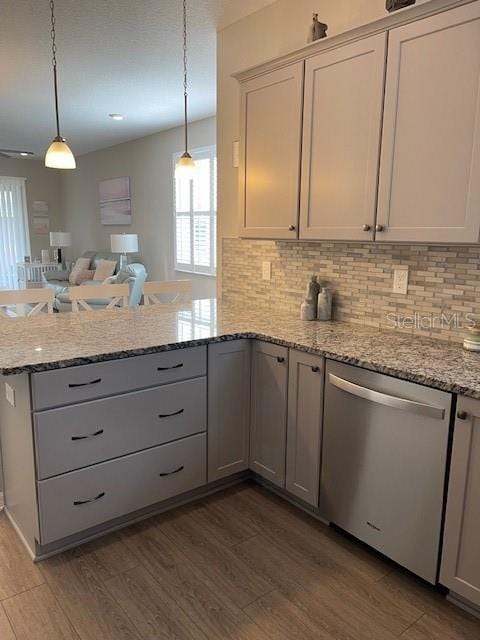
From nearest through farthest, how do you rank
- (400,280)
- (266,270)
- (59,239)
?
(400,280)
(266,270)
(59,239)

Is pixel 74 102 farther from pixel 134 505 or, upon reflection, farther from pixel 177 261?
pixel 134 505

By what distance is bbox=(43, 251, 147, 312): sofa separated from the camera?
6035 mm

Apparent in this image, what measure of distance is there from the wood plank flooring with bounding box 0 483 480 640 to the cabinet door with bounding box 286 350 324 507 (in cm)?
22

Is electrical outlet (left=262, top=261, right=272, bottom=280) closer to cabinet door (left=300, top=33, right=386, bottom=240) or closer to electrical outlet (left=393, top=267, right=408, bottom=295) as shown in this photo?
cabinet door (left=300, top=33, right=386, bottom=240)

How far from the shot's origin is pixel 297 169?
232 centimetres

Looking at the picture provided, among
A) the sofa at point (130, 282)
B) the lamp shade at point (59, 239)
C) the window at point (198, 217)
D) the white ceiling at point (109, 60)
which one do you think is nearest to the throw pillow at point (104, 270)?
the sofa at point (130, 282)

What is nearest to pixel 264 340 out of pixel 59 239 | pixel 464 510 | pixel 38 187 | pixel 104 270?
pixel 464 510

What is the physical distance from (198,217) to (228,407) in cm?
420

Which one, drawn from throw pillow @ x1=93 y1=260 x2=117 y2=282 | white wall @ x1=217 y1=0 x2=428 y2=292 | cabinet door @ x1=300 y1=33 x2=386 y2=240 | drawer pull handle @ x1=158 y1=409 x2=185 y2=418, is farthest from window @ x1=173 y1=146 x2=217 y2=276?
drawer pull handle @ x1=158 y1=409 x2=185 y2=418

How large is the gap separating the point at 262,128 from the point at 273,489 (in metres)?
1.95

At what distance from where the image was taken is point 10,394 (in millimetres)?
1894

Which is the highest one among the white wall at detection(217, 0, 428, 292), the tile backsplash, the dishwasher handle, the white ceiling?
the white ceiling

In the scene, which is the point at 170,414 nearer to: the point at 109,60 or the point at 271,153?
the point at 271,153

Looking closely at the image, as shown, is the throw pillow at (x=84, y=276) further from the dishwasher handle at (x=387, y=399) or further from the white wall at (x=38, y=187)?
the dishwasher handle at (x=387, y=399)
